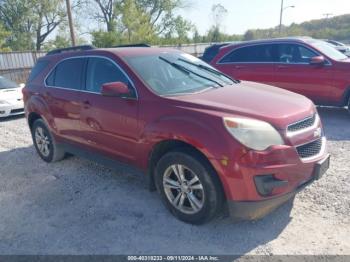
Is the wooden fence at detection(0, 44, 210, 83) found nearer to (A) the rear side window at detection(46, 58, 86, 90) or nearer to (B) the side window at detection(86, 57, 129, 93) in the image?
(A) the rear side window at detection(46, 58, 86, 90)

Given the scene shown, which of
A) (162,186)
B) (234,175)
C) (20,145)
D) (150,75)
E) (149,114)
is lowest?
(20,145)

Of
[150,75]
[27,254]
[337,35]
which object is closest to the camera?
[27,254]

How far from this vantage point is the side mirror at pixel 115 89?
11.2ft

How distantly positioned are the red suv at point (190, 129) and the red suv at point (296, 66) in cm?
345

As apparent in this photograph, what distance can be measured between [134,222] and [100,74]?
187cm

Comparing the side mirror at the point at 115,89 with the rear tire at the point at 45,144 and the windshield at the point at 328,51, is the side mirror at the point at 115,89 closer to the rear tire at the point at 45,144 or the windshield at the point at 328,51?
the rear tire at the point at 45,144

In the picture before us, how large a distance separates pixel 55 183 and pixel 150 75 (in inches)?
81.8

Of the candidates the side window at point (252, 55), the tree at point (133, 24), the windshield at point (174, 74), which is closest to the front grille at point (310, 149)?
the windshield at point (174, 74)

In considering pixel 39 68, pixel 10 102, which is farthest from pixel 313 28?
pixel 39 68

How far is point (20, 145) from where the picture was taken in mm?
6430

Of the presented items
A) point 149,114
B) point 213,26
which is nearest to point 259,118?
point 149,114

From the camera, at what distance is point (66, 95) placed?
4.43 m

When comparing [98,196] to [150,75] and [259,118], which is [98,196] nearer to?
[150,75]

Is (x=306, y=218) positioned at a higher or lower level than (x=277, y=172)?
lower
